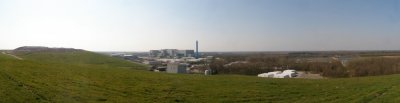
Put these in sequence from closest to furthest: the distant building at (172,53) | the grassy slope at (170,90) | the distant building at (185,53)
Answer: the grassy slope at (170,90) < the distant building at (185,53) < the distant building at (172,53)

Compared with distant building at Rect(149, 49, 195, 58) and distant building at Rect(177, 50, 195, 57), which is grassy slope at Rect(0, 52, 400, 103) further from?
distant building at Rect(149, 49, 195, 58)

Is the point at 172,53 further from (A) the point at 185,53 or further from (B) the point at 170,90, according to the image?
(B) the point at 170,90

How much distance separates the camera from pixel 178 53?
486 feet

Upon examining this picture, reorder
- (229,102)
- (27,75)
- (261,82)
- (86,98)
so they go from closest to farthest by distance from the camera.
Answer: (86,98) < (229,102) < (27,75) < (261,82)

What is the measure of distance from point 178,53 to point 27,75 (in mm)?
129672

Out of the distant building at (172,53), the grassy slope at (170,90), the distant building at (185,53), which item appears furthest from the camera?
the distant building at (172,53)

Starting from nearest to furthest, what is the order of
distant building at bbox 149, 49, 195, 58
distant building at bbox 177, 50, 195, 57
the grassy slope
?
the grassy slope
distant building at bbox 177, 50, 195, 57
distant building at bbox 149, 49, 195, 58

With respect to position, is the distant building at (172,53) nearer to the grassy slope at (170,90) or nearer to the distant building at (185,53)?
the distant building at (185,53)

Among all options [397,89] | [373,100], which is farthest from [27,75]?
[397,89]

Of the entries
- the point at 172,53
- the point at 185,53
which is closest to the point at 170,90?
the point at 172,53

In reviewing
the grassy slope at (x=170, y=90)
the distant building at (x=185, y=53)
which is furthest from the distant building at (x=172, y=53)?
the grassy slope at (x=170, y=90)

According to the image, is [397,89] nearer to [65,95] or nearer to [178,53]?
[65,95]

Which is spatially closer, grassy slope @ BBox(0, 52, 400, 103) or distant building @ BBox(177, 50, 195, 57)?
grassy slope @ BBox(0, 52, 400, 103)

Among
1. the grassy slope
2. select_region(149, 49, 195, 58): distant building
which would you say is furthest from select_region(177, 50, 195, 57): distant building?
the grassy slope
